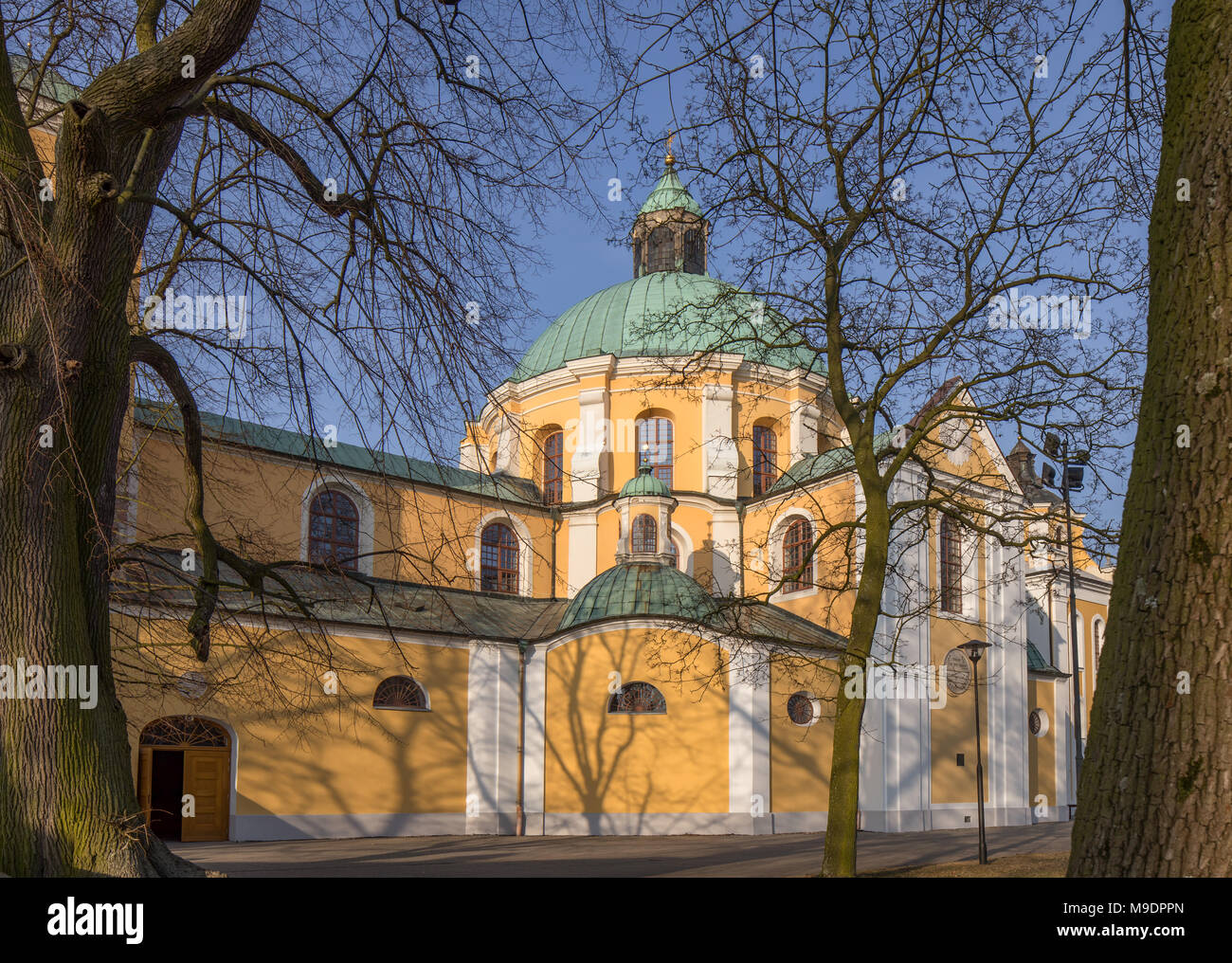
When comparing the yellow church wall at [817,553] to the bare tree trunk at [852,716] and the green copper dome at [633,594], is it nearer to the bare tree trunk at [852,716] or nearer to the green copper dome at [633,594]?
the green copper dome at [633,594]

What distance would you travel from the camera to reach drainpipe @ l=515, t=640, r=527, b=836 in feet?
79.8

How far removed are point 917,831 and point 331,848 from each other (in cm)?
1406

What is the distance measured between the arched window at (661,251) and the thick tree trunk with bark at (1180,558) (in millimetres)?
31915

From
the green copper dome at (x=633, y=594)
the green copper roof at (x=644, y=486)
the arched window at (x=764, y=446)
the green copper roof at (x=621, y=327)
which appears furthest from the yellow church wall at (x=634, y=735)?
the green copper roof at (x=621, y=327)

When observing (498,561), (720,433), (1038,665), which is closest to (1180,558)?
(720,433)

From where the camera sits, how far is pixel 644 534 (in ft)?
94.5

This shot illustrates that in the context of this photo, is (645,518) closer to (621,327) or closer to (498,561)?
(498,561)

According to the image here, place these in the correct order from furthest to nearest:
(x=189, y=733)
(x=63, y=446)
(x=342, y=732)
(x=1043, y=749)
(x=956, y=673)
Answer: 1. (x=1043, y=749)
2. (x=956, y=673)
3. (x=342, y=732)
4. (x=189, y=733)
5. (x=63, y=446)

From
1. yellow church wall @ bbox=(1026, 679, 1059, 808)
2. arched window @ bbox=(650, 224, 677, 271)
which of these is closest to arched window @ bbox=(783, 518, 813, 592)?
yellow church wall @ bbox=(1026, 679, 1059, 808)

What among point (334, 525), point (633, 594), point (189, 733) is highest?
point (334, 525)

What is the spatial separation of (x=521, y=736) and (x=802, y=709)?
6690 millimetres

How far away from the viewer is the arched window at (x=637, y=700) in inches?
963

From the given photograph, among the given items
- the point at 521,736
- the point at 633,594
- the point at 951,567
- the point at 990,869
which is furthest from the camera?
the point at 951,567
